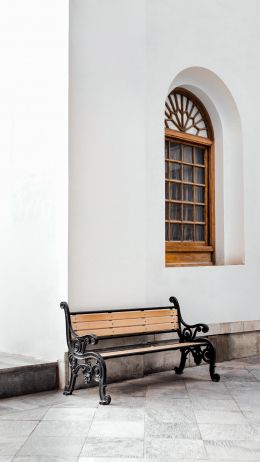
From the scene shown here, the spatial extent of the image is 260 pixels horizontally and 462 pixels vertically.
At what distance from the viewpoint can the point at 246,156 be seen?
8.73 metres

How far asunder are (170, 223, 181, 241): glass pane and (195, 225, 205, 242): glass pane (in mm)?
419

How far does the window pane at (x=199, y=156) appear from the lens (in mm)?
8633

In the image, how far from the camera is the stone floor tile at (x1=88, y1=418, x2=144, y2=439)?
177 inches

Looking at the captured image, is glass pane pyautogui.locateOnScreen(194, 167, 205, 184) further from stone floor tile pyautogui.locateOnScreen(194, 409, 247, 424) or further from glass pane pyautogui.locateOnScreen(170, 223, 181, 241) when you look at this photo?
stone floor tile pyautogui.locateOnScreen(194, 409, 247, 424)

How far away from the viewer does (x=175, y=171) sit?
8.23m

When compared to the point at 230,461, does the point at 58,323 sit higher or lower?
higher

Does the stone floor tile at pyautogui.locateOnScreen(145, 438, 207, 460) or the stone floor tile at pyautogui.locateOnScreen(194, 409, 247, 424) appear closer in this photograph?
the stone floor tile at pyautogui.locateOnScreen(145, 438, 207, 460)

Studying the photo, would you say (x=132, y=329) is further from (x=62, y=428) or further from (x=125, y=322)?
(x=62, y=428)

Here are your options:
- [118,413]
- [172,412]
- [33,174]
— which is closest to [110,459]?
[118,413]

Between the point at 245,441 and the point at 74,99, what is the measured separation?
150 inches

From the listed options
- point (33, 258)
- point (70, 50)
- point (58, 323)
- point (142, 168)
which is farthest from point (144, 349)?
point (70, 50)

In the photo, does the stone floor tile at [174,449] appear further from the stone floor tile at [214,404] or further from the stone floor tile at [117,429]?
the stone floor tile at [214,404]

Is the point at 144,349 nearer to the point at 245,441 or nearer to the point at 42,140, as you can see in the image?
the point at 245,441

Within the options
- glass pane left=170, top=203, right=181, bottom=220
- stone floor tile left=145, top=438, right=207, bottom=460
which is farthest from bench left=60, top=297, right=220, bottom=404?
glass pane left=170, top=203, right=181, bottom=220
